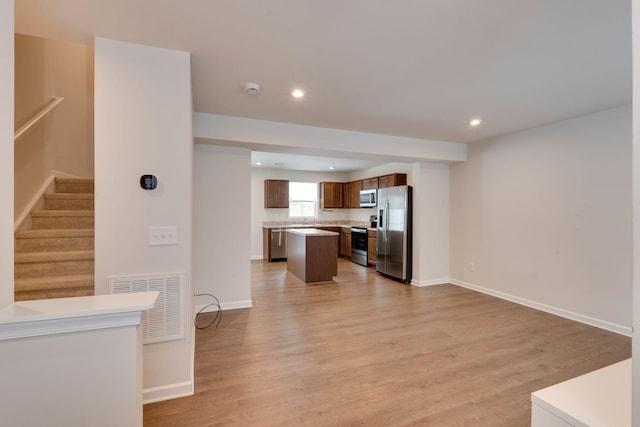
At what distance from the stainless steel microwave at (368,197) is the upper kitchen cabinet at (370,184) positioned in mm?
79

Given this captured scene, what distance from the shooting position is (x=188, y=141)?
2.11 m

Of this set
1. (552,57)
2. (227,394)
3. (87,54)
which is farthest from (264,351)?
(87,54)

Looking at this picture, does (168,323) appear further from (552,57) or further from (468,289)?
(468,289)

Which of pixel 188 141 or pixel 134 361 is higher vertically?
pixel 188 141

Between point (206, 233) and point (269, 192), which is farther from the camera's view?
point (269, 192)

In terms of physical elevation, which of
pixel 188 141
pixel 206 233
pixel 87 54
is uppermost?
pixel 87 54

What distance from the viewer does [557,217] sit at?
12.1 feet

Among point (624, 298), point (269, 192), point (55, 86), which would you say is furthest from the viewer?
point (269, 192)

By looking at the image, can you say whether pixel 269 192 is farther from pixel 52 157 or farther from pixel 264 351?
pixel 264 351

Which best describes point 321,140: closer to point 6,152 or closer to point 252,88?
point 252,88

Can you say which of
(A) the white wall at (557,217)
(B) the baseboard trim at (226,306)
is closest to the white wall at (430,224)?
(A) the white wall at (557,217)

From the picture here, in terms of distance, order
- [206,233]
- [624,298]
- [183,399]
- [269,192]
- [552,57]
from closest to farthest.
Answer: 1. [183,399]
2. [552,57]
3. [624,298]
4. [206,233]
5. [269,192]

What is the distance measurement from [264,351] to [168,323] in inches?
40.8

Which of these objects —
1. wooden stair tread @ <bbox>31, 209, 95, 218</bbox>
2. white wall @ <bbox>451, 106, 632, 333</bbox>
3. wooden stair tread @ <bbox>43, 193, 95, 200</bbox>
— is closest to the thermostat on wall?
wooden stair tread @ <bbox>31, 209, 95, 218</bbox>
